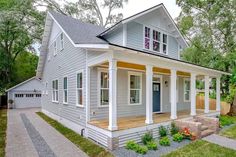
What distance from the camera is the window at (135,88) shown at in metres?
10.2

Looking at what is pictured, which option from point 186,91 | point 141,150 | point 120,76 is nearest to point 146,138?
point 141,150

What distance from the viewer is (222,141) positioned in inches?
309

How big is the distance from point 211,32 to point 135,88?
386 inches

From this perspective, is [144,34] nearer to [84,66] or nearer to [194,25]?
[84,66]

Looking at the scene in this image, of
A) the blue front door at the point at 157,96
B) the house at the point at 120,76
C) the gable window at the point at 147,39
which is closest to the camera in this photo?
the house at the point at 120,76

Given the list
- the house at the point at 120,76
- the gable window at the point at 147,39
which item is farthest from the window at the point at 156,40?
the gable window at the point at 147,39

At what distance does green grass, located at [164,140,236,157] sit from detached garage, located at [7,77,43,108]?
2162 cm

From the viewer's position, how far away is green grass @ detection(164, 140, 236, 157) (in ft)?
20.7

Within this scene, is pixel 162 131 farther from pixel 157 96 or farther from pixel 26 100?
pixel 26 100

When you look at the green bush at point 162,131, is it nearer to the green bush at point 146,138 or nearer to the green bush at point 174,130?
the green bush at point 174,130

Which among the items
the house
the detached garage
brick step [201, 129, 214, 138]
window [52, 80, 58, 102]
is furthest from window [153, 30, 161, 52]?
the detached garage

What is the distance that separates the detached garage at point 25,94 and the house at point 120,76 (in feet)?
40.5

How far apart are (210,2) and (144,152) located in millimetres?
14984

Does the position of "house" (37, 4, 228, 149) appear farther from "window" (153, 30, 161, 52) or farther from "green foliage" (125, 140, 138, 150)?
"green foliage" (125, 140, 138, 150)
